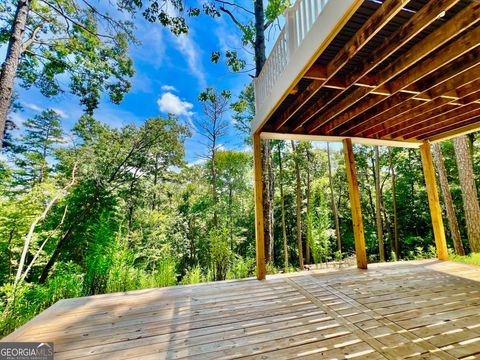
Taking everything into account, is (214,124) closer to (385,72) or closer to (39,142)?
(385,72)

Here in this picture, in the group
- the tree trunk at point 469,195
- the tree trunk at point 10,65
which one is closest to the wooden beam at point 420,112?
the tree trunk at point 469,195

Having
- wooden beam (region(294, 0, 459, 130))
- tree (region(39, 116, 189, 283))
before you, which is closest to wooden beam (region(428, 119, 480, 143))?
wooden beam (region(294, 0, 459, 130))

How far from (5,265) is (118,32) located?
7.47 m

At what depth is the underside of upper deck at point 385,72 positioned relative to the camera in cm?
159

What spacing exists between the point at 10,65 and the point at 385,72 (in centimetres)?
630

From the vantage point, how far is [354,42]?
1.80 metres

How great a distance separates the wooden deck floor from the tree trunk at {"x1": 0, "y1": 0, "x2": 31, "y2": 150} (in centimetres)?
388

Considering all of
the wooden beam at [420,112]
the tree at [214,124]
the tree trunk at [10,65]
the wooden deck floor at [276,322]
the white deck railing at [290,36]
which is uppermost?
the tree at [214,124]

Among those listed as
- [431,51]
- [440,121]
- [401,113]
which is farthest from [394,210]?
[431,51]

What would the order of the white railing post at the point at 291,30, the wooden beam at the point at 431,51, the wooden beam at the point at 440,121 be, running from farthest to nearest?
the wooden beam at the point at 440,121
the white railing post at the point at 291,30
the wooden beam at the point at 431,51

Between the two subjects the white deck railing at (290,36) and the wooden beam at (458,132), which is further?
the wooden beam at (458,132)

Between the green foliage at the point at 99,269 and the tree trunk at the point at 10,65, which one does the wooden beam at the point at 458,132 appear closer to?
the green foliage at the point at 99,269

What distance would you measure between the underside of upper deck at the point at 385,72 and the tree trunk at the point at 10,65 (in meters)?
4.65

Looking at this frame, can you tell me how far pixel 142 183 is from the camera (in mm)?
10156
